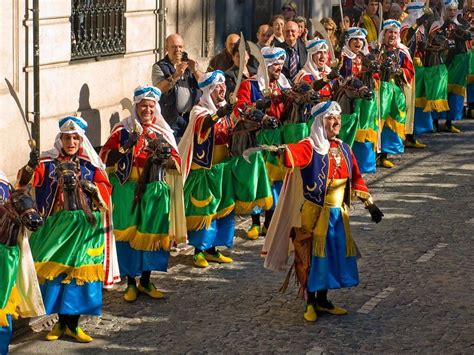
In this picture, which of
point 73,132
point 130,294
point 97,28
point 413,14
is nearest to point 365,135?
point 97,28

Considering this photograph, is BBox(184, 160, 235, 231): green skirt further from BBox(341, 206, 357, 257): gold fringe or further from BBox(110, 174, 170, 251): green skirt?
BBox(341, 206, 357, 257): gold fringe

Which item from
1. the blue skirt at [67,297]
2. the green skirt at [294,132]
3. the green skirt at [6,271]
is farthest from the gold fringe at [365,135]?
the green skirt at [6,271]

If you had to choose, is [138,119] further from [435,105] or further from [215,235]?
[435,105]

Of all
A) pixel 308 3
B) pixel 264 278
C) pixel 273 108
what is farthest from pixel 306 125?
pixel 308 3

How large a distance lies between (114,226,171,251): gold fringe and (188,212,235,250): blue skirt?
40.4 inches

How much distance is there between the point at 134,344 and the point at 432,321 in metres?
2.40

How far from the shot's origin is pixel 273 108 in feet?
47.0

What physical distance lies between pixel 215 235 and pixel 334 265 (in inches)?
75.8

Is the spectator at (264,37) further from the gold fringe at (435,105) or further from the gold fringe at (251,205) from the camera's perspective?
the gold fringe at (435,105)

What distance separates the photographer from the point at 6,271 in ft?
31.7

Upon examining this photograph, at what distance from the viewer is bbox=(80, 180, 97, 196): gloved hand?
10609mm

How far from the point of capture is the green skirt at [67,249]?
413 inches

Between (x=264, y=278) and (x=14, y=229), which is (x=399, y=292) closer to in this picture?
(x=264, y=278)

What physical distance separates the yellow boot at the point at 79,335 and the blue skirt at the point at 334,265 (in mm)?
1799
